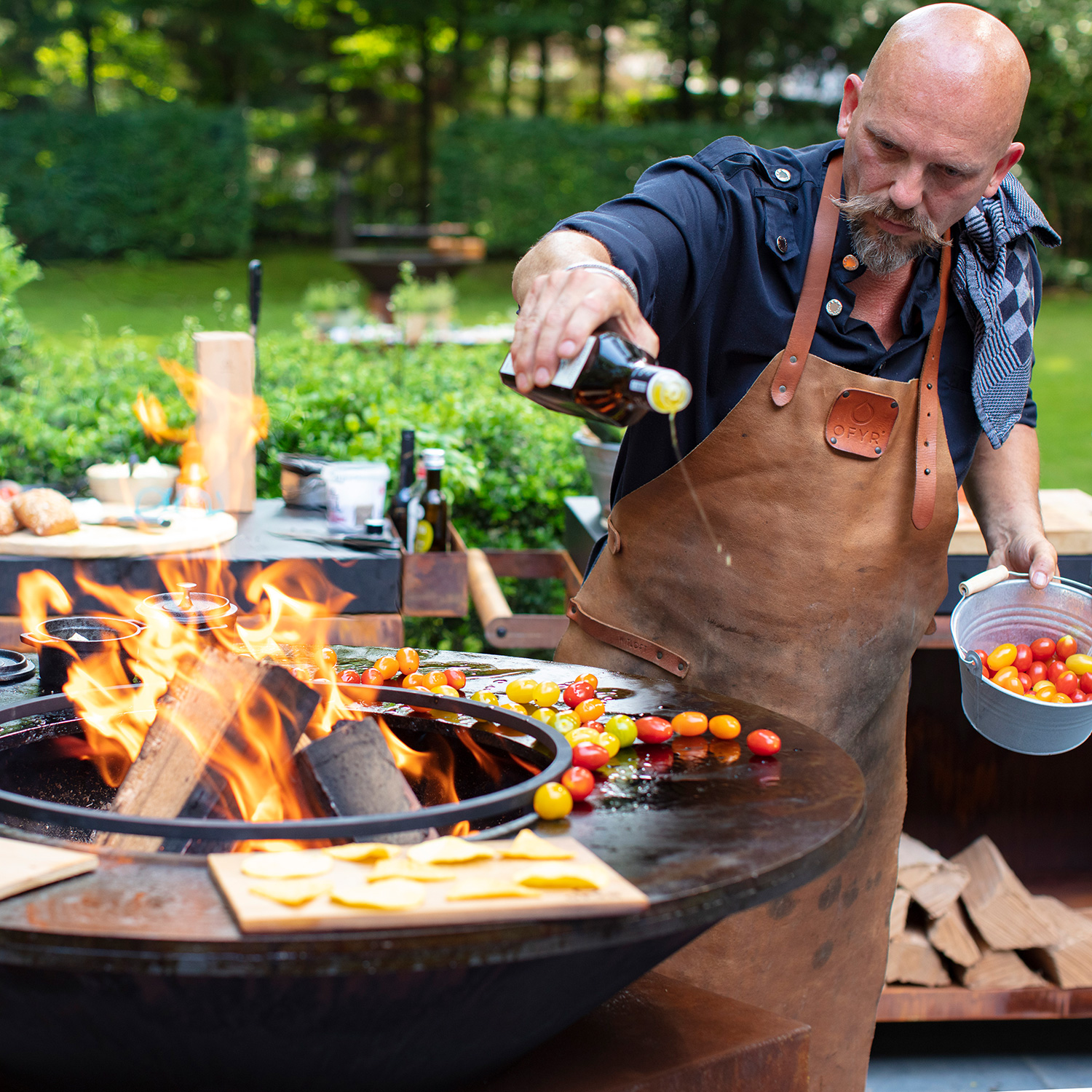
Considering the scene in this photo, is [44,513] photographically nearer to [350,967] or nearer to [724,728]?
[724,728]

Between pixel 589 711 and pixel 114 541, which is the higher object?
pixel 589 711

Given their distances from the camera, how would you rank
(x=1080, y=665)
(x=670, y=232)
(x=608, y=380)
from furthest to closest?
(x=1080, y=665)
(x=670, y=232)
(x=608, y=380)

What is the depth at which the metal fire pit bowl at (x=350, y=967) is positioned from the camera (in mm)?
1083

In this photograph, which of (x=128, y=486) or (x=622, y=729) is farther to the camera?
(x=128, y=486)

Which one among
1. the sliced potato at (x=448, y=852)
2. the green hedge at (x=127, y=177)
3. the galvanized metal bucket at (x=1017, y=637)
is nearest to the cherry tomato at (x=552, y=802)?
the sliced potato at (x=448, y=852)

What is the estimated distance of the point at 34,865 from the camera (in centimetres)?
119

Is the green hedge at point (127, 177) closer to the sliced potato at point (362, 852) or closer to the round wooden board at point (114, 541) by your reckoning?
the round wooden board at point (114, 541)

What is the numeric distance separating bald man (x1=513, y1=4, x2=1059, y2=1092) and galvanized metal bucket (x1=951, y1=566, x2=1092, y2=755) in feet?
0.28

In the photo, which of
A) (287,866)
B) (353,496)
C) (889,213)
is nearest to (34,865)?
(287,866)

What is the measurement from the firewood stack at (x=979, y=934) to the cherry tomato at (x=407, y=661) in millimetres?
1814

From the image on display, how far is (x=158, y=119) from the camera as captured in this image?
17.8 meters

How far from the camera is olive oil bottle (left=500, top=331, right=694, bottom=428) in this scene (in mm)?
1318

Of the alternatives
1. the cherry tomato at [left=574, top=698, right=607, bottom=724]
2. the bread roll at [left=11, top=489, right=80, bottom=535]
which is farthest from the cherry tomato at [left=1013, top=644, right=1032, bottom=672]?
the bread roll at [left=11, top=489, right=80, bottom=535]

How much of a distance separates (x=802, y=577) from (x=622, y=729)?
1.95ft
